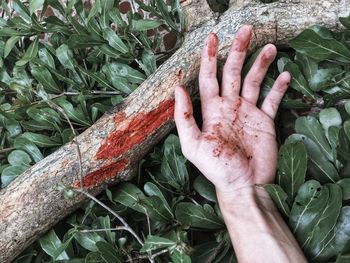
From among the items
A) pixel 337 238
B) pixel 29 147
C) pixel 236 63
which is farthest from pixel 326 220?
pixel 29 147

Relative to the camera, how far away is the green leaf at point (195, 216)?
1.39 metres

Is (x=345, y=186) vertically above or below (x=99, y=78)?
below

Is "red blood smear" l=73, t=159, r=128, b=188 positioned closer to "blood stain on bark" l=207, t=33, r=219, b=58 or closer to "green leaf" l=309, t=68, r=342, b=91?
"blood stain on bark" l=207, t=33, r=219, b=58

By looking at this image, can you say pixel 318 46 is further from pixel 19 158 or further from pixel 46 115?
pixel 19 158

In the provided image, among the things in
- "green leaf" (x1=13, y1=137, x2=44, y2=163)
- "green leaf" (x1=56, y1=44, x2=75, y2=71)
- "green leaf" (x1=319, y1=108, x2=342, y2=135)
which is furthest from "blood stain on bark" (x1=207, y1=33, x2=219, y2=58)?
"green leaf" (x1=13, y1=137, x2=44, y2=163)

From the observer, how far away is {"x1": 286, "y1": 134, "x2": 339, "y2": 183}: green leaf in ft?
4.35

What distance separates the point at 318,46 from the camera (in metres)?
1.38

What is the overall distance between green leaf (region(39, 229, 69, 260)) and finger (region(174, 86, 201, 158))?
0.55 meters

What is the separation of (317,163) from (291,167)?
10 centimetres

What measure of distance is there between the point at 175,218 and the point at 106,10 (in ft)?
2.46

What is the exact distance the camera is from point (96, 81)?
1.71m

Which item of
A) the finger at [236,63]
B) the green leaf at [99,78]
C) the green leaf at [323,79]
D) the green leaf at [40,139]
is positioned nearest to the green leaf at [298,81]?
the green leaf at [323,79]

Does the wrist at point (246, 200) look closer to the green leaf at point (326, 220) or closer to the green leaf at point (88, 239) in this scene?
the green leaf at point (326, 220)

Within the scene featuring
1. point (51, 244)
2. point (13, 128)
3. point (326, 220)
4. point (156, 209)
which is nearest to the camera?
point (326, 220)
